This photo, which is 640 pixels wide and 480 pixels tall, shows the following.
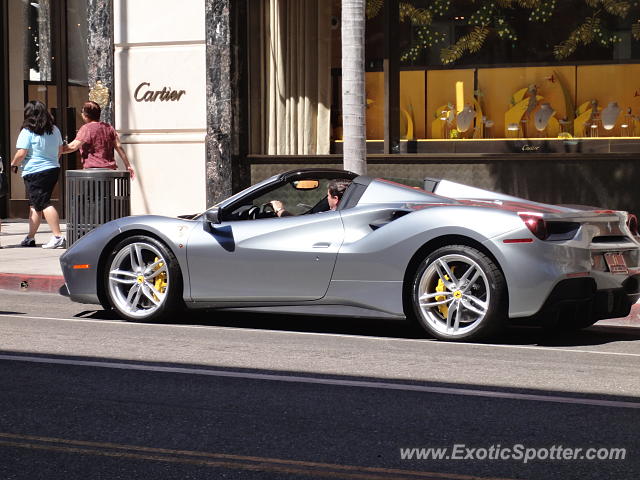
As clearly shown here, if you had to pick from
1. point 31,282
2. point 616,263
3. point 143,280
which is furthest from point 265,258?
point 31,282

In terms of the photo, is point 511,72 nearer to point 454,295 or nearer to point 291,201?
point 291,201

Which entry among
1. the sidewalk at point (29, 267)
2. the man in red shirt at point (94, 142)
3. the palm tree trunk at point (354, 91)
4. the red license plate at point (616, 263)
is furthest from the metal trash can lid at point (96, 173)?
the red license plate at point (616, 263)

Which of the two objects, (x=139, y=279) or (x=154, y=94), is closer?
(x=139, y=279)

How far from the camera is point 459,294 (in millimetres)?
8281

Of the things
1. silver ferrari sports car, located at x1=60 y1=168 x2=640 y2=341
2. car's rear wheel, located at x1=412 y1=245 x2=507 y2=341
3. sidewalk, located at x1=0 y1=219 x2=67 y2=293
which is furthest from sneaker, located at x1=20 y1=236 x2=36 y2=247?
car's rear wheel, located at x1=412 y1=245 x2=507 y2=341

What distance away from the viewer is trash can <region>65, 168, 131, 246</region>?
1309 centimetres

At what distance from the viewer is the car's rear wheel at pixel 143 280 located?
929 centimetres

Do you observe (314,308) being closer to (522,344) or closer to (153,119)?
(522,344)

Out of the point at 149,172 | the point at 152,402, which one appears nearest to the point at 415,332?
the point at 152,402

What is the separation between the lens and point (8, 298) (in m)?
11.4

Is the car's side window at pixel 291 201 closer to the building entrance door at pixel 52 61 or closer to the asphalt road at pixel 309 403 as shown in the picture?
the asphalt road at pixel 309 403

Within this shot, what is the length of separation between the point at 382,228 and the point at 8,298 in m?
4.44

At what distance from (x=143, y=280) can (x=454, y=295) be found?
257cm

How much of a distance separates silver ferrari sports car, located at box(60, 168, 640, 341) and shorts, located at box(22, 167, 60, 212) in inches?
209
